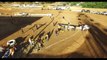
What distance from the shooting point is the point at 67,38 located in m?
7.77

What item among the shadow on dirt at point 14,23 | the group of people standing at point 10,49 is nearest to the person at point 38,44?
the group of people standing at point 10,49

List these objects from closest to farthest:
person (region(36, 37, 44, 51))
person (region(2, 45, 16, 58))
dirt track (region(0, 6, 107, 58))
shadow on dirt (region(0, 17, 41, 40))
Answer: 1. person (region(2, 45, 16, 58))
2. dirt track (region(0, 6, 107, 58))
3. person (region(36, 37, 44, 51))
4. shadow on dirt (region(0, 17, 41, 40))

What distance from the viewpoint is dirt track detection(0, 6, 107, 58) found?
723 cm

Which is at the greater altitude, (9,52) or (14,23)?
(14,23)

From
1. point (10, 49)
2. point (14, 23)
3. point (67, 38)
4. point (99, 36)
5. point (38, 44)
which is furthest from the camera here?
point (14, 23)

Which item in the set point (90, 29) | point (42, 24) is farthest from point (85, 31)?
point (42, 24)

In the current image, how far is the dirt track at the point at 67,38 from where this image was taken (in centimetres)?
723

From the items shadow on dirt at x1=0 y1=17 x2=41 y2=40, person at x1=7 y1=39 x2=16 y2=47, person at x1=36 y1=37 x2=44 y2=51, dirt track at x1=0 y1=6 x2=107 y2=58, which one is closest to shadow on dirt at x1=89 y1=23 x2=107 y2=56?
dirt track at x1=0 y1=6 x2=107 y2=58

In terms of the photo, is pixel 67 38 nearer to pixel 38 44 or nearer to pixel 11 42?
pixel 38 44

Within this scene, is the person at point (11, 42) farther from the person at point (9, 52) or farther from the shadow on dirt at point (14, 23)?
the shadow on dirt at point (14, 23)

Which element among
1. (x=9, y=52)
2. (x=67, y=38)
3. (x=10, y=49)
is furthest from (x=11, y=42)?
(x=67, y=38)

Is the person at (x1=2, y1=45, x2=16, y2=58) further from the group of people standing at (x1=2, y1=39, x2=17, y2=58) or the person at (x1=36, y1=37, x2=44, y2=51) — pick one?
the person at (x1=36, y1=37, x2=44, y2=51)

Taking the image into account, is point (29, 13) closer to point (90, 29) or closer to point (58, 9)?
point (58, 9)

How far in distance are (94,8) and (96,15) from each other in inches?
13.0
